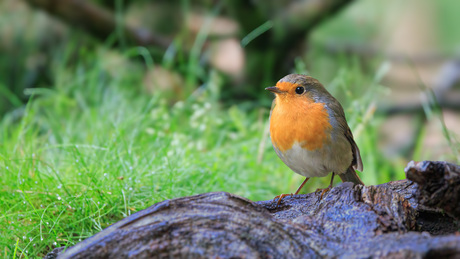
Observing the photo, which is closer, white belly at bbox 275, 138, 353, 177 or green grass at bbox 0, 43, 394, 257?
white belly at bbox 275, 138, 353, 177

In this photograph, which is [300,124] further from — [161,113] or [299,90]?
[161,113]

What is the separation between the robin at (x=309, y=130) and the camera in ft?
6.98

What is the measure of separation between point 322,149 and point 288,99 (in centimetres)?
29

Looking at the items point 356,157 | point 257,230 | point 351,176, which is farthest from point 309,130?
point 257,230

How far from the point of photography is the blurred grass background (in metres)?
2.38

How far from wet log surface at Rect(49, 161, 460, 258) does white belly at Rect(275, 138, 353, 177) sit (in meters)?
0.55

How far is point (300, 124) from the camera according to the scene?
214cm

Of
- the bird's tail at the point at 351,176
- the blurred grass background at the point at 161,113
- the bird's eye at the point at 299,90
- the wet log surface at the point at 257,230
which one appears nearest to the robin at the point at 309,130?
the bird's eye at the point at 299,90

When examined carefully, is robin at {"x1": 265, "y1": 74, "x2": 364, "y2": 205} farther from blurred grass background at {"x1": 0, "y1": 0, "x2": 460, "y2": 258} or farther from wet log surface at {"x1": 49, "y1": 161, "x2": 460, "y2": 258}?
blurred grass background at {"x1": 0, "y1": 0, "x2": 460, "y2": 258}

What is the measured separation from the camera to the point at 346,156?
7.34 feet

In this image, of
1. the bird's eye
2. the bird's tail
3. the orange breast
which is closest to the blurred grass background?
the bird's tail

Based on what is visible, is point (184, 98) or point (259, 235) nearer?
point (259, 235)

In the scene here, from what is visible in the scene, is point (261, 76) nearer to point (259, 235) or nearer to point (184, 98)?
point (184, 98)

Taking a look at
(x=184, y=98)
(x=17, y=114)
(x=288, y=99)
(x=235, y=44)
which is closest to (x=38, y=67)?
(x=17, y=114)
